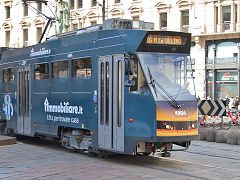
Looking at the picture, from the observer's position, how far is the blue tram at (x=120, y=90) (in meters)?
10.3

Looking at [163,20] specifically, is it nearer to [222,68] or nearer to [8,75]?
[222,68]

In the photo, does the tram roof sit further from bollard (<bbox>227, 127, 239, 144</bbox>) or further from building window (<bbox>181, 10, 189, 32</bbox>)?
building window (<bbox>181, 10, 189, 32</bbox>)

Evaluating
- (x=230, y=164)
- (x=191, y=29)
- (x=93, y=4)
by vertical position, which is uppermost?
(x=93, y=4)

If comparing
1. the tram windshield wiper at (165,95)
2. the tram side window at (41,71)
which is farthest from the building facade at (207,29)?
the tram windshield wiper at (165,95)

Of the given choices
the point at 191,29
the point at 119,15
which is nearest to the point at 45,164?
the point at 191,29

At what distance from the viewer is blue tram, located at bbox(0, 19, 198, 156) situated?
1029 centimetres

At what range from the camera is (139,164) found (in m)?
10.9

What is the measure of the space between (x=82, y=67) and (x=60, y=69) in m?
1.24

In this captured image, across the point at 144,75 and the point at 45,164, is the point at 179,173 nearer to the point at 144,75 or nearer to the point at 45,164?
the point at 144,75

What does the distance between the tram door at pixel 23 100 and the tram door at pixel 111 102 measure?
4375 millimetres

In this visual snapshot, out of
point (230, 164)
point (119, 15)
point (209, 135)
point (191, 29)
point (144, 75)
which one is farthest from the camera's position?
point (119, 15)

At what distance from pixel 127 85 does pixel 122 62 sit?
58 cm

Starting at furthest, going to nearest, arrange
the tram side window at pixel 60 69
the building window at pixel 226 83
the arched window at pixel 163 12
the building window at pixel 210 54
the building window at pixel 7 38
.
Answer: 1. the building window at pixel 7 38
2. the arched window at pixel 163 12
3. the building window at pixel 210 54
4. the building window at pixel 226 83
5. the tram side window at pixel 60 69

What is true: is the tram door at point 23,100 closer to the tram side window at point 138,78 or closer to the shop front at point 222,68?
the tram side window at point 138,78
